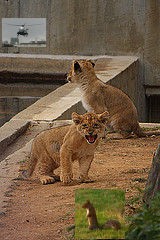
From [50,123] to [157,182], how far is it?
581cm

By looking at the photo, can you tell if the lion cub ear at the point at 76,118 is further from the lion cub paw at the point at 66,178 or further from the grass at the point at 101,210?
the grass at the point at 101,210

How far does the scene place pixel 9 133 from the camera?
9148 millimetres

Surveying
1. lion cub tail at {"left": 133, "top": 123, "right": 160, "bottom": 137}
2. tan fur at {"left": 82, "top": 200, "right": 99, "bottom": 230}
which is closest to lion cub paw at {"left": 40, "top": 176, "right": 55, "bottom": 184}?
tan fur at {"left": 82, "top": 200, "right": 99, "bottom": 230}

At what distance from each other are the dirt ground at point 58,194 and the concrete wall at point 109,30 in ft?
34.2

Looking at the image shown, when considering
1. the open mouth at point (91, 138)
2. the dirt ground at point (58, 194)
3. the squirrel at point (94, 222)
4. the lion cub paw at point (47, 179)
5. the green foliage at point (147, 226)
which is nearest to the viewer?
the green foliage at point (147, 226)

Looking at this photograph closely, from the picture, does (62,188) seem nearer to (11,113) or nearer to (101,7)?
(11,113)

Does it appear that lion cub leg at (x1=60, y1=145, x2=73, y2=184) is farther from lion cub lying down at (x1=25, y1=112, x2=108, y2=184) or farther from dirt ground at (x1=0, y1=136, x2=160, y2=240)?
dirt ground at (x1=0, y1=136, x2=160, y2=240)

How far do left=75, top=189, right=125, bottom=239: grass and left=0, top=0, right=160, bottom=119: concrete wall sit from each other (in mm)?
15139

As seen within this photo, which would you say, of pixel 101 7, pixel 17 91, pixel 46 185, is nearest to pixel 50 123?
pixel 46 185

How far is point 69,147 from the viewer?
19.2 feet

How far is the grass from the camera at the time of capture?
320cm

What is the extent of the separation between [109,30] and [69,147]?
13.5m

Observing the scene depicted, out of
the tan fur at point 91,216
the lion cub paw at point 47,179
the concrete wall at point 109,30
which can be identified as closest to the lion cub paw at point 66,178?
the lion cub paw at point 47,179

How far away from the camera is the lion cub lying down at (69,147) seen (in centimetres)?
568
